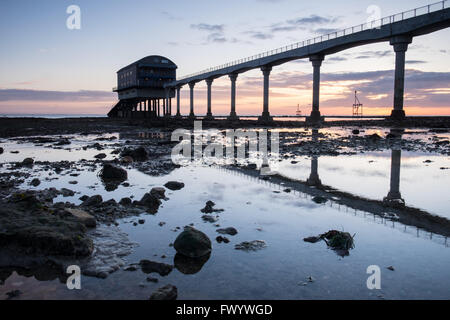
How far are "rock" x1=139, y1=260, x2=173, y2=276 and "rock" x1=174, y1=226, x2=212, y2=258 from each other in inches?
15.3

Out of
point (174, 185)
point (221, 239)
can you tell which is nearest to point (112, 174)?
point (174, 185)

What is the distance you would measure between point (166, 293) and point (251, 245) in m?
1.59

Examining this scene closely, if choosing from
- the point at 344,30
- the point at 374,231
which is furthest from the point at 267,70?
the point at 374,231

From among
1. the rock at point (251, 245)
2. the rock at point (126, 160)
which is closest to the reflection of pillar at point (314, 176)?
the rock at point (251, 245)

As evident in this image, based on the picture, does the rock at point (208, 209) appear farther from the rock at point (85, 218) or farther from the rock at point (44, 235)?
the rock at point (44, 235)

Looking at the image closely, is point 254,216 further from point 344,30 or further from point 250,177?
point 344,30

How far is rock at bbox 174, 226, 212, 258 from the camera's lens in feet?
13.4

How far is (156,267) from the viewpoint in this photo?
372 cm

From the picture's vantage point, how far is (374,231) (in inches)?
194

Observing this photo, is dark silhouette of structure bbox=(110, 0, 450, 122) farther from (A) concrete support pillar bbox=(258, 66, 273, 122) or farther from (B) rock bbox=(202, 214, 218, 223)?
(B) rock bbox=(202, 214, 218, 223)

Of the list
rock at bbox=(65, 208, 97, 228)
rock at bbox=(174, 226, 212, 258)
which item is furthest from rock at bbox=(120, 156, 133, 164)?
rock at bbox=(174, 226, 212, 258)

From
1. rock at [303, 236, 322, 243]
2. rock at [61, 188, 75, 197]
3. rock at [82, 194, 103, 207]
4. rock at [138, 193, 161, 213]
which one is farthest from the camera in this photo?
rock at [61, 188, 75, 197]

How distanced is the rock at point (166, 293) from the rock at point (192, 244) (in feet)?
2.82
